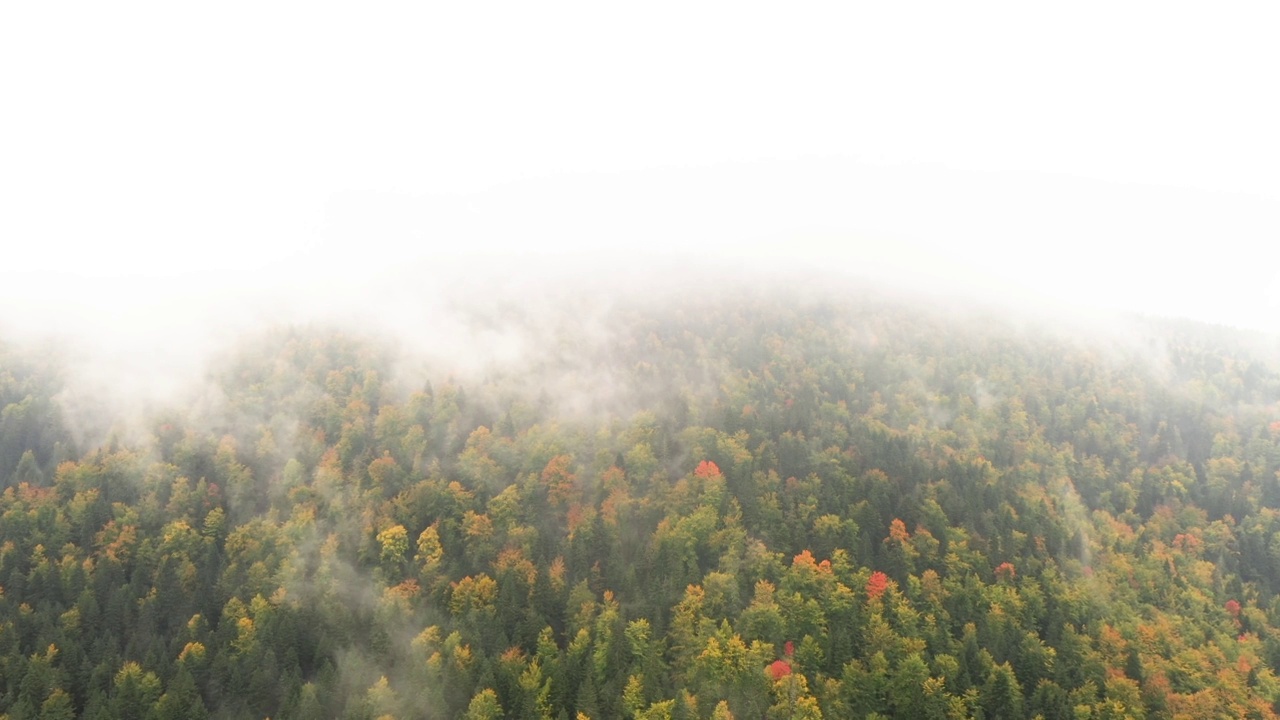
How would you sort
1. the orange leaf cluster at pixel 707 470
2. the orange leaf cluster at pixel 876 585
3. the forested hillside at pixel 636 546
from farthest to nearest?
the orange leaf cluster at pixel 707 470 < the orange leaf cluster at pixel 876 585 < the forested hillside at pixel 636 546

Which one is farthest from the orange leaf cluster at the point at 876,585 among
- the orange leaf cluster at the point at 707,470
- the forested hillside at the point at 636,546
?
the orange leaf cluster at the point at 707,470

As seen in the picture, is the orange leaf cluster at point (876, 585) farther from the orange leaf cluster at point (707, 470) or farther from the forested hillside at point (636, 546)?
the orange leaf cluster at point (707, 470)

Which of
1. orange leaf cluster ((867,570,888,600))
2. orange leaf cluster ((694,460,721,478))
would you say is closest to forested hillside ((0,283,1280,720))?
orange leaf cluster ((867,570,888,600))

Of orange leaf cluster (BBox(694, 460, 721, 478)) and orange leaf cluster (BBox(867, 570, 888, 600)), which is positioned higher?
orange leaf cluster (BBox(694, 460, 721, 478))

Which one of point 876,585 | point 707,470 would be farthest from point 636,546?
point 876,585

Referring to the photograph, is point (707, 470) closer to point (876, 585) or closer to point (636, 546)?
point (636, 546)

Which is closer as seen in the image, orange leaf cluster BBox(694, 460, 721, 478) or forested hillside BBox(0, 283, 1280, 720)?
forested hillside BBox(0, 283, 1280, 720)

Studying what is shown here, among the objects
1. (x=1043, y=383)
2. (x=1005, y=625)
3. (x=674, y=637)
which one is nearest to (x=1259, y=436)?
(x=1043, y=383)

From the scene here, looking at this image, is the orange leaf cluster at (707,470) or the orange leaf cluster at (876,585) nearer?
the orange leaf cluster at (876,585)

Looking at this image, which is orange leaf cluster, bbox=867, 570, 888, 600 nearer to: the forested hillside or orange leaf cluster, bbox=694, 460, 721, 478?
the forested hillside
